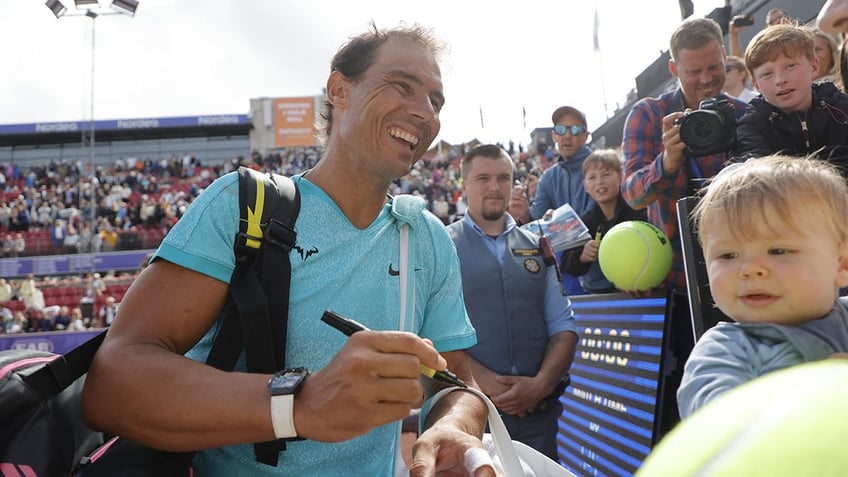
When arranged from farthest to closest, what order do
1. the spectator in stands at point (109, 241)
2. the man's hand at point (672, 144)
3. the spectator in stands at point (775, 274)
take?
the spectator in stands at point (109, 241), the man's hand at point (672, 144), the spectator in stands at point (775, 274)

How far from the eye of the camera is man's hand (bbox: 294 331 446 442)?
117 cm

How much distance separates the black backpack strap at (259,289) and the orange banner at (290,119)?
4827 centimetres

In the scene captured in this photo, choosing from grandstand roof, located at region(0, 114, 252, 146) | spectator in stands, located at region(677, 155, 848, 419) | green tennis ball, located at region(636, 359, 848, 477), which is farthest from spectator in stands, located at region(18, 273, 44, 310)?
grandstand roof, located at region(0, 114, 252, 146)

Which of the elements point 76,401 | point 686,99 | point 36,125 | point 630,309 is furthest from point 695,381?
point 36,125

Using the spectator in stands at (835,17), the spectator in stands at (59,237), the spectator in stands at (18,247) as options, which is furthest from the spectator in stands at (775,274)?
the spectator in stands at (18,247)

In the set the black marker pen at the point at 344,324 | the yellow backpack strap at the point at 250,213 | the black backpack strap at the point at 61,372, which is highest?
the yellow backpack strap at the point at 250,213

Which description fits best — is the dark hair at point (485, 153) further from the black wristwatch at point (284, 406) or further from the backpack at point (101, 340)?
the black wristwatch at point (284, 406)

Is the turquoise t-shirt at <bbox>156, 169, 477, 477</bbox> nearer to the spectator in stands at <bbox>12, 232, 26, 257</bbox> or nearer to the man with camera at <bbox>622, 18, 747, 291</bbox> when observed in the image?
the man with camera at <bbox>622, 18, 747, 291</bbox>

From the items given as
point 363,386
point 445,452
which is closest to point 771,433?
point 363,386

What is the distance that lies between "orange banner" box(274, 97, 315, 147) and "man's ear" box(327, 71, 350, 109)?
4763cm

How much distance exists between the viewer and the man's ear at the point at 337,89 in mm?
2102

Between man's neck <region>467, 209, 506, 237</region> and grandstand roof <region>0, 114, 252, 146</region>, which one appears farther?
grandstand roof <region>0, 114, 252, 146</region>

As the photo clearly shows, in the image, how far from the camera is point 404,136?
1989 mm

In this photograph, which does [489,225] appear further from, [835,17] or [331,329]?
[331,329]
